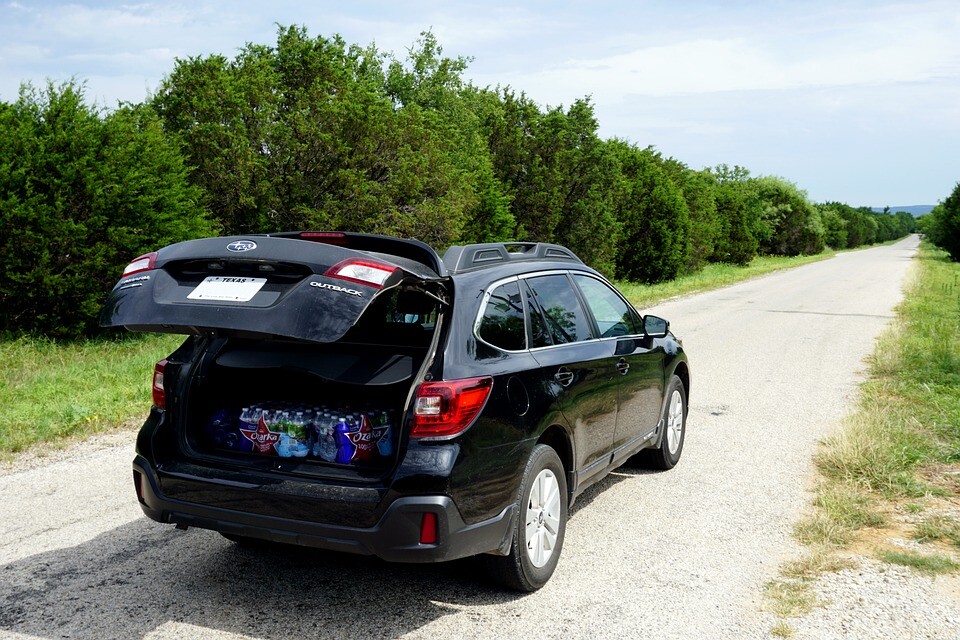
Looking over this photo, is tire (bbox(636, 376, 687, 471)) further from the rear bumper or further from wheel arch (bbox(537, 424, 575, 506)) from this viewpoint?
the rear bumper

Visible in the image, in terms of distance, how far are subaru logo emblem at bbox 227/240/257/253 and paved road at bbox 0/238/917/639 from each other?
1.72 m

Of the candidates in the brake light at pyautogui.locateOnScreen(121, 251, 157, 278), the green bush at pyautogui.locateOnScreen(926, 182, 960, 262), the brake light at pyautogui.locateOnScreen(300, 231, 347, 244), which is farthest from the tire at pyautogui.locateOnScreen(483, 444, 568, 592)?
the green bush at pyautogui.locateOnScreen(926, 182, 960, 262)

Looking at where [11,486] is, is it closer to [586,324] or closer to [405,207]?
[586,324]

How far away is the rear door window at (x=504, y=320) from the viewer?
13.6ft

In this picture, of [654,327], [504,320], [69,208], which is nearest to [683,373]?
[654,327]

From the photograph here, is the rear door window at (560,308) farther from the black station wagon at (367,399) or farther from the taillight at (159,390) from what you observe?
the taillight at (159,390)

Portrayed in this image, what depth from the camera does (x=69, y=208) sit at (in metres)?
11.3

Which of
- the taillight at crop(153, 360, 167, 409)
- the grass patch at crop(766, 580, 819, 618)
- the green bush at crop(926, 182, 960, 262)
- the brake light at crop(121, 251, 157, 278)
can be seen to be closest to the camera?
the brake light at crop(121, 251, 157, 278)

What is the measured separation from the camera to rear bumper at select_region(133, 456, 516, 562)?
3549 mm

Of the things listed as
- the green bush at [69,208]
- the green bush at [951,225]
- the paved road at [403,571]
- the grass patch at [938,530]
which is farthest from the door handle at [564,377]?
the green bush at [951,225]

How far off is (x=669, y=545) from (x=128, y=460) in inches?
167

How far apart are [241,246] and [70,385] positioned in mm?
6124

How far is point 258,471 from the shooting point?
386 centimetres

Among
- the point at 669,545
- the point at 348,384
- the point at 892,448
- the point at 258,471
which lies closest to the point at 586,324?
the point at 669,545
